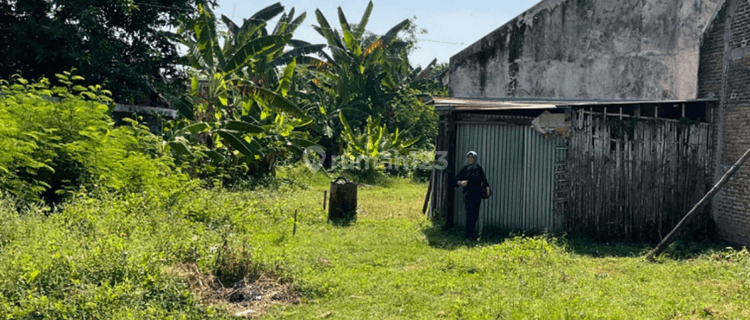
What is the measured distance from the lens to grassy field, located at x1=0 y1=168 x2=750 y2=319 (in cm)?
573

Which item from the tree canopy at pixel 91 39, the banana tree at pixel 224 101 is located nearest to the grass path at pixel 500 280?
the banana tree at pixel 224 101

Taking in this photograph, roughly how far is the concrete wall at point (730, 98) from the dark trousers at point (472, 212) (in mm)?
4115

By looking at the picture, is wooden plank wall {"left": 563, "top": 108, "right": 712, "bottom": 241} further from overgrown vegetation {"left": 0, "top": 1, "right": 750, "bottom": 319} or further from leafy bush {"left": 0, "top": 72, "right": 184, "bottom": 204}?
leafy bush {"left": 0, "top": 72, "right": 184, "bottom": 204}

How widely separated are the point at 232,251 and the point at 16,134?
4278mm

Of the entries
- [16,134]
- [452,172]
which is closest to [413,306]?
[452,172]

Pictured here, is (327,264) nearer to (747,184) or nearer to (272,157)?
(747,184)

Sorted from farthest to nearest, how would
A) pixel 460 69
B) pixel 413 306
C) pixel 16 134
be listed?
pixel 460 69 → pixel 16 134 → pixel 413 306

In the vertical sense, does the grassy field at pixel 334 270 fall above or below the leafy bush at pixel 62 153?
below

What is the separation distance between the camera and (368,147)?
19.6 m

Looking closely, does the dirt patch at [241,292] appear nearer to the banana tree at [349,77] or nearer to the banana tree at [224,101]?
the banana tree at [224,101]

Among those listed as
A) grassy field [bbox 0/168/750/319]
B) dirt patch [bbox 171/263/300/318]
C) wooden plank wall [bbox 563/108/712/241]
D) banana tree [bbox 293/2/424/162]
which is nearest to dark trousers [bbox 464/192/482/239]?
grassy field [bbox 0/168/750/319]

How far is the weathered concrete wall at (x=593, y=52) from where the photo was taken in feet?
46.2

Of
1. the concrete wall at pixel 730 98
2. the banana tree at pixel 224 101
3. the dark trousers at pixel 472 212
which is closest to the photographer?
the concrete wall at pixel 730 98

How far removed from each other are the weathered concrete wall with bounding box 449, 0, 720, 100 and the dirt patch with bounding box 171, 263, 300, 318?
1015 centimetres
